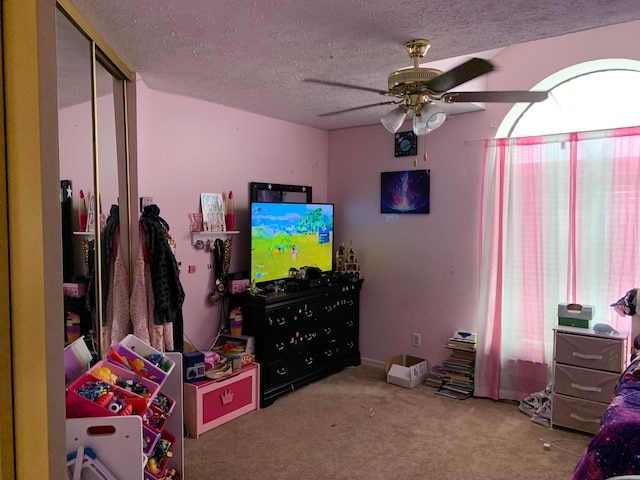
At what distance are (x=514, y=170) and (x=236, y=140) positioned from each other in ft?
7.27

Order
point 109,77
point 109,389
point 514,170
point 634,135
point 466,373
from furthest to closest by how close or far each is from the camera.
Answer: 1. point 466,373
2. point 514,170
3. point 634,135
4. point 109,77
5. point 109,389

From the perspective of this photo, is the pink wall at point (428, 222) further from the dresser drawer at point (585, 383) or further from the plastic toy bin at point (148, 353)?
the plastic toy bin at point (148, 353)

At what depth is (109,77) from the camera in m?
2.56

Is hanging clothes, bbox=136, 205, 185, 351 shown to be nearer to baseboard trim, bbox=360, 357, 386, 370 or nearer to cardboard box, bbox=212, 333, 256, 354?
cardboard box, bbox=212, 333, 256, 354

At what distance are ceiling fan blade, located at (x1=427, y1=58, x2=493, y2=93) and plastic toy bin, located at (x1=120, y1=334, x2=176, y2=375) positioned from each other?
177 centimetres

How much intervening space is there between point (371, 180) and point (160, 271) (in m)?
2.38

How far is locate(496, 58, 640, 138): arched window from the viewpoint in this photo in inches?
135

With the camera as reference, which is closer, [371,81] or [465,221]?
[371,81]

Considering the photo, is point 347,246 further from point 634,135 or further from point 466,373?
point 634,135

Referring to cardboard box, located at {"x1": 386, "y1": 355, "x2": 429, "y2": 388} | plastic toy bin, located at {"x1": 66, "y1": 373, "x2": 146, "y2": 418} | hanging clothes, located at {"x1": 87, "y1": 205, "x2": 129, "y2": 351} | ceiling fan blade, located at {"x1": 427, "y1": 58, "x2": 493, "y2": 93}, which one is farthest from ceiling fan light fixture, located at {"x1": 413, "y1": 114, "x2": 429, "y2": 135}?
cardboard box, located at {"x1": 386, "y1": 355, "x2": 429, "y2": 388}

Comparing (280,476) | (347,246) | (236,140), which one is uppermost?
(236,140)

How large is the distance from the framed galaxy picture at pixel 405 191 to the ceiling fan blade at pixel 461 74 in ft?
6.85

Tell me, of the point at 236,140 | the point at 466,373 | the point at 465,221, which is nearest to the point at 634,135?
the point at 465,221

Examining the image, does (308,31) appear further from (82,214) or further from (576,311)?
(576,311)
